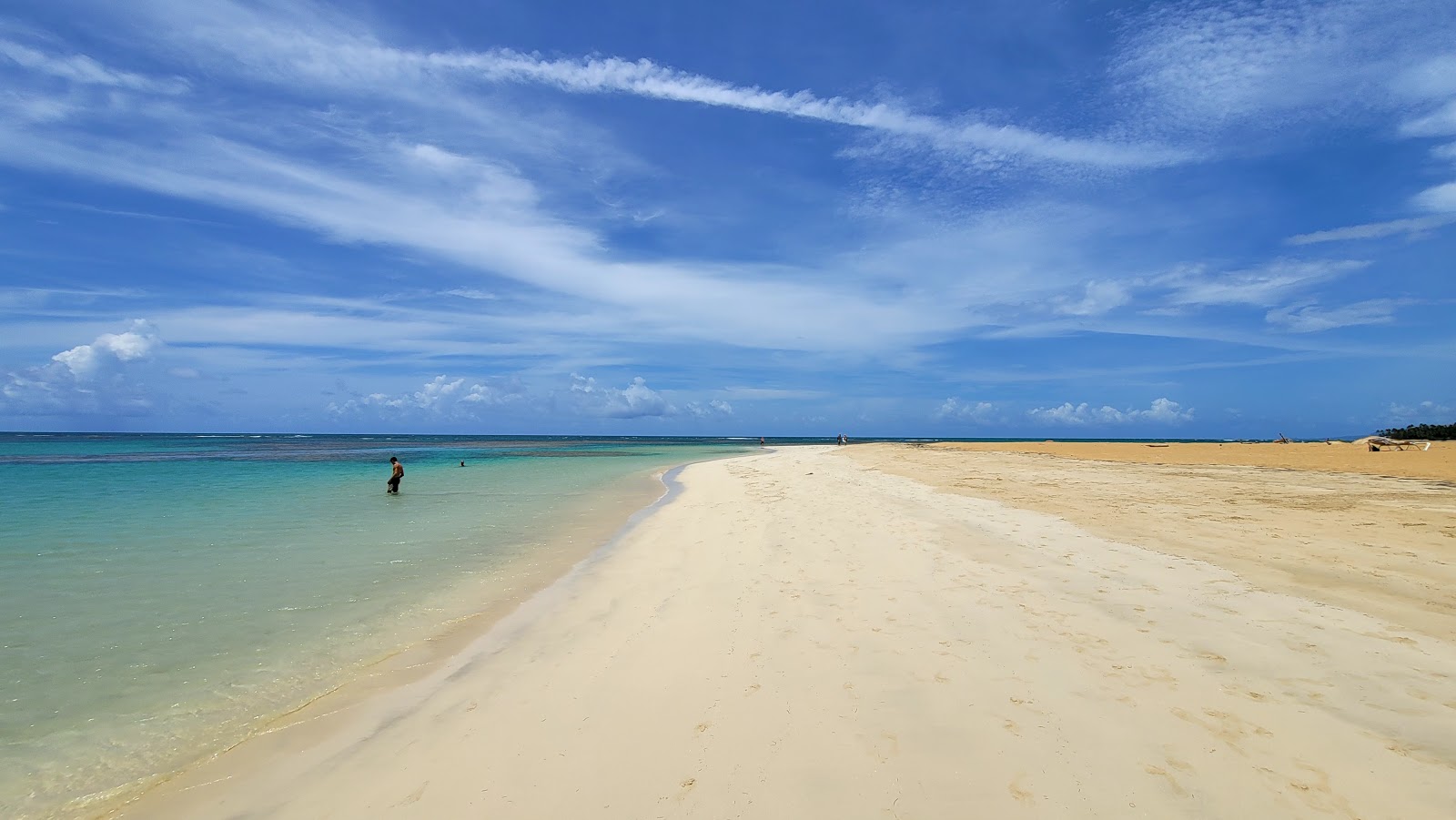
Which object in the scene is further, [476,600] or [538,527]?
[538,527]

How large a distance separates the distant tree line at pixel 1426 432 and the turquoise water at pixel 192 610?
2594 inches

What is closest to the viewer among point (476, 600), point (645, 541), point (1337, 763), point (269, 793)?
point (1337, 763)

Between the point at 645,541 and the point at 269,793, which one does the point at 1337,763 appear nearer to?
the point at 269,793

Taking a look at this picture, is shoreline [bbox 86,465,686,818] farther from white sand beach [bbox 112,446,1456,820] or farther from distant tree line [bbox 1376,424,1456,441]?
distant tree line [bbox 1376,424,1456,441]

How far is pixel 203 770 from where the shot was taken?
4715mm

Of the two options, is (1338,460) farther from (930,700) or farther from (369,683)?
(369,683)

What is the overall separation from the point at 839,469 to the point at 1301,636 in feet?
84.0

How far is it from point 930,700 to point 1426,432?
2738 inches

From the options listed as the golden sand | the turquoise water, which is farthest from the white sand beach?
the golden sand

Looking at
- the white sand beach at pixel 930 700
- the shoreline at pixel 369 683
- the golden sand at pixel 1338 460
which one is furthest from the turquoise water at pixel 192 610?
the golden sand at pixel 1338 460

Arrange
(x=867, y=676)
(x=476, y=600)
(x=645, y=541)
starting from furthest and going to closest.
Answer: (x=645, y=541) → (x=476, y=600) → (x=867, y=676)

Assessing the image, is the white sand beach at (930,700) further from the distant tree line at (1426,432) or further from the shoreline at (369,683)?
the distant tree line at (1426,432)

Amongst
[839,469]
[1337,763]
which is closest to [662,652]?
[1337,763]

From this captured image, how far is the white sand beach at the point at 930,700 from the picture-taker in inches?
157
